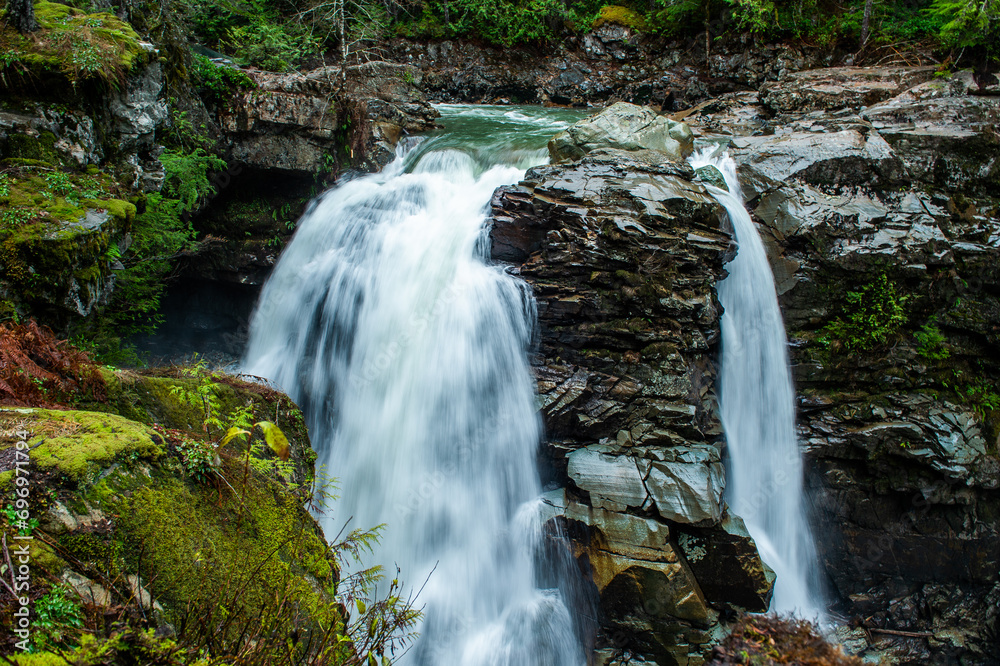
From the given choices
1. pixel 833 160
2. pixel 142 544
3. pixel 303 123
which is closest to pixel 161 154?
pixel 303 123

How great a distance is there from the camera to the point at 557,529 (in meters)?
5.86

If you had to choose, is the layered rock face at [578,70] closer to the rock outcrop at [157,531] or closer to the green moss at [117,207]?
the green moss at [117,207]

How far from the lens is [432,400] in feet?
22.0

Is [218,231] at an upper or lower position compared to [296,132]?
lower

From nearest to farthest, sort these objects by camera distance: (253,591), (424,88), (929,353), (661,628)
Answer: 1. (253,591)
2. (661,628)
3. (929,353)
4. (424,88)

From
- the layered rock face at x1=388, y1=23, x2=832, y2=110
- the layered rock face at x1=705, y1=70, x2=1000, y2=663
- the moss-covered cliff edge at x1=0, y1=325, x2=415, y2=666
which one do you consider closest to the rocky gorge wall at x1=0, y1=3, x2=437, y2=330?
the moss-covered cliff edge at x1=0, y1=325, x2=415, y2=666

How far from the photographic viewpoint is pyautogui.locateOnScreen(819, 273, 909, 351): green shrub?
7383mm

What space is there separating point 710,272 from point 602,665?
201 inches

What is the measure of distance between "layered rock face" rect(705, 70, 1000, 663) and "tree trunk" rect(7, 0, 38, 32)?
10124 millimetres

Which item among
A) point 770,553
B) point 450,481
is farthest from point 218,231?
point 770,553

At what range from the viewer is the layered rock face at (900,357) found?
22.9 feet

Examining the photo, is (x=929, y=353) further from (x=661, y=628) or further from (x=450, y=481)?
(x=450, y=481)

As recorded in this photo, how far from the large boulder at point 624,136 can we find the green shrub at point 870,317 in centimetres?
379

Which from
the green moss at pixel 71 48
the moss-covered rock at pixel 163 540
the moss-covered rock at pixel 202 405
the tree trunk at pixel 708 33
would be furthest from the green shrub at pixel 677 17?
the moss-covered rock at pixel 163 540
